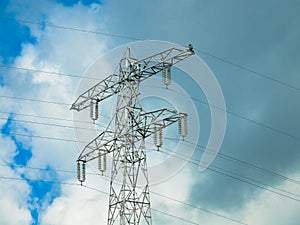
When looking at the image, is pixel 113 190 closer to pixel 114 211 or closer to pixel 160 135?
pixel 114 211

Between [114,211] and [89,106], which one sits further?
[89,106]

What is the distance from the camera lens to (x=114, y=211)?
188ft

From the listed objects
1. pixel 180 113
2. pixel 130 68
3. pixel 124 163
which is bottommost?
pixel 124 163

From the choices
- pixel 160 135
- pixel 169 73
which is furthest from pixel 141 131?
pixel 169 73

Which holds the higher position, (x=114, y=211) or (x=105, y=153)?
(x=105, y=153)

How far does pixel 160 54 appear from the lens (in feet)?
192

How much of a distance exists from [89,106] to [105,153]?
5.98 m

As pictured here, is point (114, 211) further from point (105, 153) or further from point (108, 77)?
point (108, 77)

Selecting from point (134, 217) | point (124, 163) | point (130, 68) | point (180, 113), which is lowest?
point (134, 217)

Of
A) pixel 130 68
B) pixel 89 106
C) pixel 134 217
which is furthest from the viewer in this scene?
pixel 89 106

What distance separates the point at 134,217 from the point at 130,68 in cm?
1297

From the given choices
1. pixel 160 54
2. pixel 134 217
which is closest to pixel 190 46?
pixel 160 54

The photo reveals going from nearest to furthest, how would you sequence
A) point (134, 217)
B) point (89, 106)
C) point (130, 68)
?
point (134, 217), point (130, 68), point (89, 106)

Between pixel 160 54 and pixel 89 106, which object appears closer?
pixel 160 54
